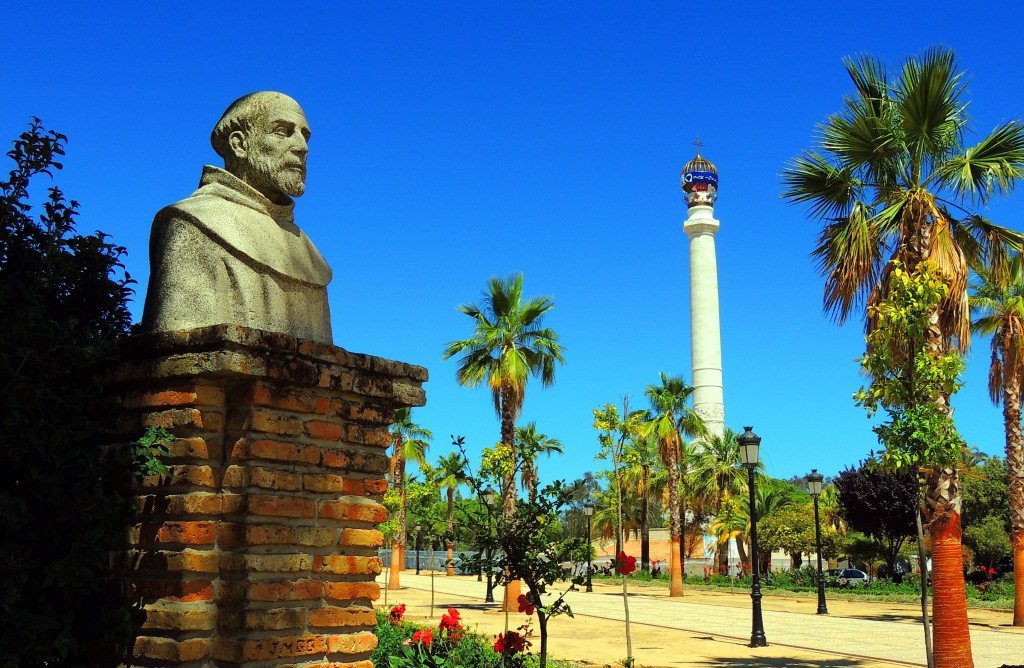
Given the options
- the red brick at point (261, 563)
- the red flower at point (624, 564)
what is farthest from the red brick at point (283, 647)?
the red flower at point (624, 564)

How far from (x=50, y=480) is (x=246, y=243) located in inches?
48.3

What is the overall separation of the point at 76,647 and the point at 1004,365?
72.9ft

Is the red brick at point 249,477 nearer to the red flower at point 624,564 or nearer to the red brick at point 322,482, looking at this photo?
the red brick at point 322,482

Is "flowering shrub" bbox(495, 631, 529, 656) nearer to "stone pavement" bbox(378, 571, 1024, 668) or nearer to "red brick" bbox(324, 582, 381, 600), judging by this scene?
"red brick" bbox(324, 582, 381, 600)

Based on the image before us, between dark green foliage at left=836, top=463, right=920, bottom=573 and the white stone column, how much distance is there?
2726 cm

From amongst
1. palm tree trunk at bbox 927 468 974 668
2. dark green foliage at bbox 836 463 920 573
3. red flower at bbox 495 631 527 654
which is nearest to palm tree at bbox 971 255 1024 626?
palm tree trunk at bbox 927 468 974 668

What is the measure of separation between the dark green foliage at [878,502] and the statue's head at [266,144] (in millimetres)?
34325

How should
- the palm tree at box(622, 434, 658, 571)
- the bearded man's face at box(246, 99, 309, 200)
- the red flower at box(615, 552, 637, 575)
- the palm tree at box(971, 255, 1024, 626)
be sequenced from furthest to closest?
the palm tree at box(622, 434, 658, 571)
the palm tree at box(971, 255, 1024, 626)
the red flower at box(615, 552, 637, 575)
the bearded man's face at box(246, 99, 309, 200)

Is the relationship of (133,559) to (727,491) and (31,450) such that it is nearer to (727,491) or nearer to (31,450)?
(31,450)

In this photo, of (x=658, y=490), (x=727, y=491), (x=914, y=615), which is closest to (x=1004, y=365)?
(x=914, y=615)

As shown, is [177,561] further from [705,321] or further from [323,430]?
[705,321]

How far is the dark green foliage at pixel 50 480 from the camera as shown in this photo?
3193 millimetres

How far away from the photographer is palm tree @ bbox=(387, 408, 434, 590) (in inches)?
1457

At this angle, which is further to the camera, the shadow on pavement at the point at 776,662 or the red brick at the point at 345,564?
the shadow on pavement at the point at 776,662
